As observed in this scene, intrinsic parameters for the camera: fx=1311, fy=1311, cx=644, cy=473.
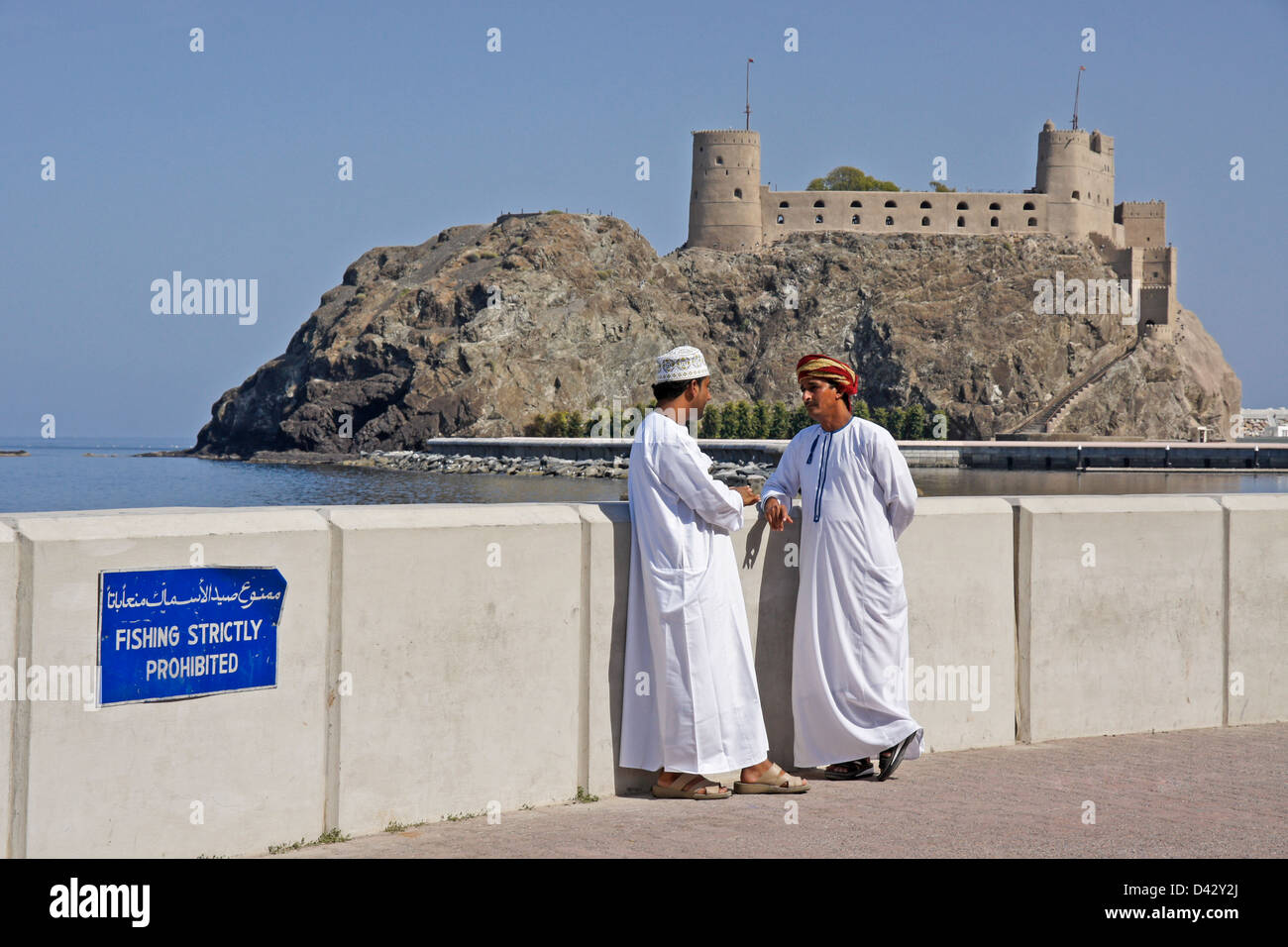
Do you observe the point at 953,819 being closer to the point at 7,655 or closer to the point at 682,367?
the point at 682,367

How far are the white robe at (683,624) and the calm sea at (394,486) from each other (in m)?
51.2

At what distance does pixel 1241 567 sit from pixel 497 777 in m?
4.37

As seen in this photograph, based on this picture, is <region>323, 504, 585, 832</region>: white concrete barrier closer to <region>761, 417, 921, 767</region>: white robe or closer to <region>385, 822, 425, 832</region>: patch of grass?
<region>385, 822, 425, 832</region>: patch of grass

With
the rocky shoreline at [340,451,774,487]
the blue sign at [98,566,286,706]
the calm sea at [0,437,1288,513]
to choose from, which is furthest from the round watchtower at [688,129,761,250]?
the blue sign at [98,566,286,706]

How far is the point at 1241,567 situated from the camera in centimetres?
722

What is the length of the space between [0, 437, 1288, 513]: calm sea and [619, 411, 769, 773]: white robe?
5116 cm

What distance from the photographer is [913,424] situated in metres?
110

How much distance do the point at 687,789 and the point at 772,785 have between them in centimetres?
39

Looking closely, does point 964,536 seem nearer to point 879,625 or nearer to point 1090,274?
point 879,625

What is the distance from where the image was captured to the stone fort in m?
116
